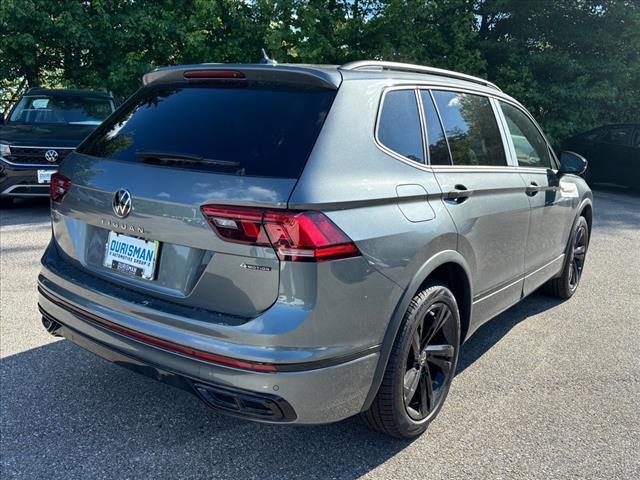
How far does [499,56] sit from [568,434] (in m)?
14.9

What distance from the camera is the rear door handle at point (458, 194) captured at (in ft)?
9.33

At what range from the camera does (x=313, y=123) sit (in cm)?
229

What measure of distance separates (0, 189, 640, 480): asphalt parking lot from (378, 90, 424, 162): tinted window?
4.65ft

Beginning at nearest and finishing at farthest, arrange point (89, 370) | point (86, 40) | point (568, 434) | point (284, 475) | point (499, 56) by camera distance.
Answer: point (284, 475), point (568, 434), point (89, 370), point (86, 40), point (499, 56)

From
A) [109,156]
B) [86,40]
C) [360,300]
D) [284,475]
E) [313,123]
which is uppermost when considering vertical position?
[86,40]

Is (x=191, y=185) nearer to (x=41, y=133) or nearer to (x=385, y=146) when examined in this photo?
(x=385, y=146)

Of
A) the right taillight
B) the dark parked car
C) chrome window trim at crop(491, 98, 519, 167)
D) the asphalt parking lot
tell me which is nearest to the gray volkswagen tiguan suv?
the right taillight

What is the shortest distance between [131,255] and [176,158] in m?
0.46

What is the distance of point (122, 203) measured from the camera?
94.6 inches

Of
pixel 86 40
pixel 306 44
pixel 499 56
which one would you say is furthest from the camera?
pixel 499 56

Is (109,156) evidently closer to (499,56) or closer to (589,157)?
(589,157)

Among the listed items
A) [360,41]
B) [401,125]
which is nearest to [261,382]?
[401,125]

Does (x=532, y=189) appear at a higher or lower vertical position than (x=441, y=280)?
higher

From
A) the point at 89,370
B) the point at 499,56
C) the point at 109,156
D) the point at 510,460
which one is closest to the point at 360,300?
the point at 510,460
